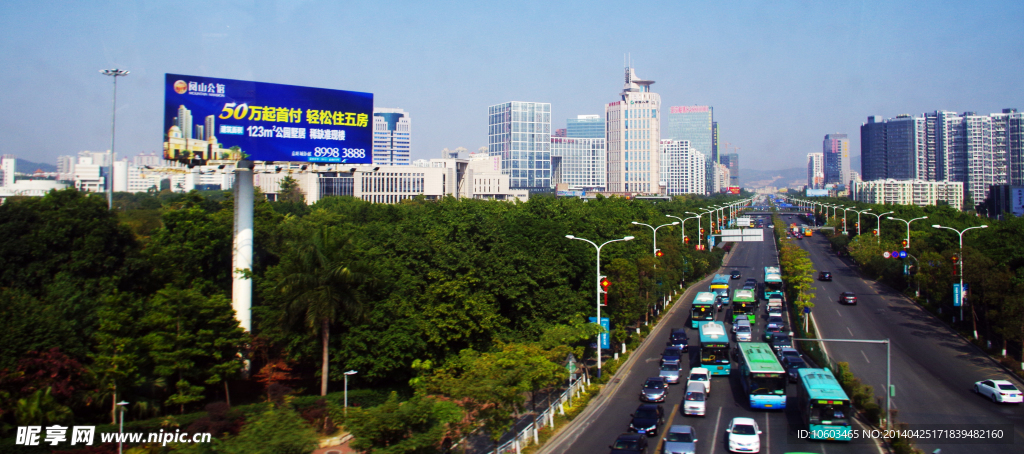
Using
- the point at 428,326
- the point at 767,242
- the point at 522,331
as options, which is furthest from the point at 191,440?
the point at 767,242

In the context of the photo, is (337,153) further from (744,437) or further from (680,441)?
(744,437)

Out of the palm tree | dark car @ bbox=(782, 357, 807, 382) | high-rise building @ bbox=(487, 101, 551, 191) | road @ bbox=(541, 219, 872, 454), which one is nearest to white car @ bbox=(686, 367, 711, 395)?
road @ bbox=(541, 219, 872, 454)

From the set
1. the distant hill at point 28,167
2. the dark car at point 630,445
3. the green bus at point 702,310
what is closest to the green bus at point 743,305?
the green bus at point 702,310

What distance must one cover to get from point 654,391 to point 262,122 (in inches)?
791

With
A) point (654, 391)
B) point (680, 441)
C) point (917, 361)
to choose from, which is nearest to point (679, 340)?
point (654, 391)

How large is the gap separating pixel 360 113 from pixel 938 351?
31.4m

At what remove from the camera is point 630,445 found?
58.5 ft

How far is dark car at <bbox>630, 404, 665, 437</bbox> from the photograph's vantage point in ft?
65.5

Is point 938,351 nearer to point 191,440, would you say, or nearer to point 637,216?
point 637,216

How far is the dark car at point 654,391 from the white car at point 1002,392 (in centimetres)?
1181

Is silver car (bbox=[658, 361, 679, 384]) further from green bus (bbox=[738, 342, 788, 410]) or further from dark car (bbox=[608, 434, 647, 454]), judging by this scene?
dark car (bbox=[608, 434, 647, 454])

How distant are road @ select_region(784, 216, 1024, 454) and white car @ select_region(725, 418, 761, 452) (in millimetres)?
5375

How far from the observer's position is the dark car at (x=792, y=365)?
87.6 feet

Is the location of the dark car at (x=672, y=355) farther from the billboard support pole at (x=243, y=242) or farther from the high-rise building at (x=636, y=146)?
the high-rise building at (x=636, y=146)
